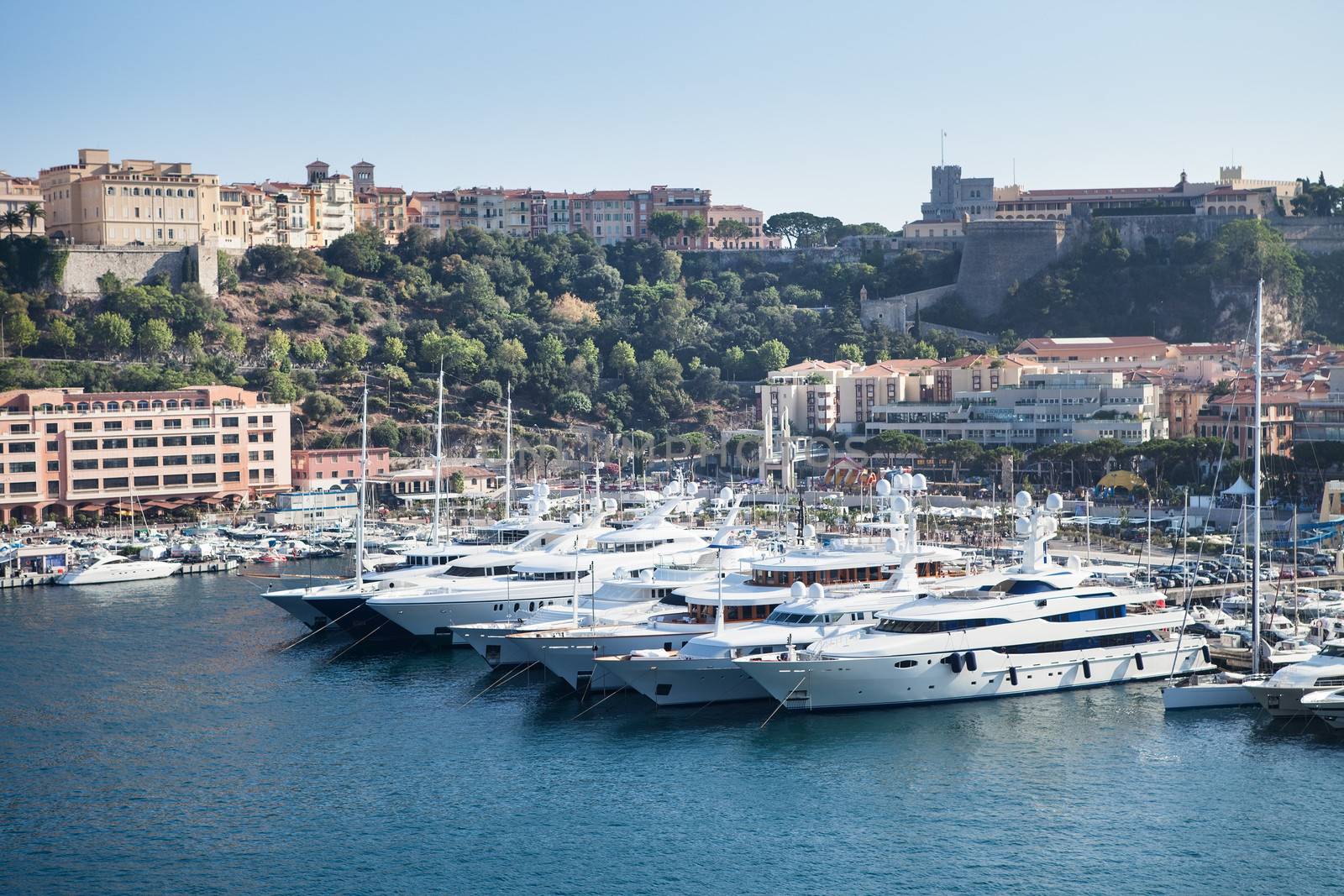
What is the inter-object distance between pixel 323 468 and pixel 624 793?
1717 inches

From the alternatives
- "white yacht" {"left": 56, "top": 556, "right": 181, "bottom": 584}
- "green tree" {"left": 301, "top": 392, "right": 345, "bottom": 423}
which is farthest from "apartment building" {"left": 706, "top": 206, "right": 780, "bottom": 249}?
→ "white yacht" {"left": 56, "top": 556, "right": 181, "bottom": 584}

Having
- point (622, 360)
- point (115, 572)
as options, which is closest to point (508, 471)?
point (115, 572)

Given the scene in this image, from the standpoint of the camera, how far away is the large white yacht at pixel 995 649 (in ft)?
100

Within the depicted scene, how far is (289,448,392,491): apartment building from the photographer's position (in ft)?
222

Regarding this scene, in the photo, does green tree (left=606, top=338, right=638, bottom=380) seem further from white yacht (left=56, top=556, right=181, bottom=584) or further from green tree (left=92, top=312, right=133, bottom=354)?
white yacht (left=56, top=556, right=181, bottom=584)

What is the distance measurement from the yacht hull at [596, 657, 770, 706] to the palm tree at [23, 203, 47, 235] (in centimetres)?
5879

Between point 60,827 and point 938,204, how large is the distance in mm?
90789

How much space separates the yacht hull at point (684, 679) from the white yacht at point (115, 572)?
2442 centimetres

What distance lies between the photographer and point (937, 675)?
31000mm

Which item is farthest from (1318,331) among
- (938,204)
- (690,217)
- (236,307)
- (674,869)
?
(674,869)

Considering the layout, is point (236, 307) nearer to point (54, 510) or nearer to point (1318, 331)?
point (54, 510)

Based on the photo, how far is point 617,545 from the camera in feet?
136

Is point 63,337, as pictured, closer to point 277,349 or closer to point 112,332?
point 112,332

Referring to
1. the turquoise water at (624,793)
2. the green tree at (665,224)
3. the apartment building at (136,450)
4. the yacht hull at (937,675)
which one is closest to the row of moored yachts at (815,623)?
the yacht hull at (937,675)
